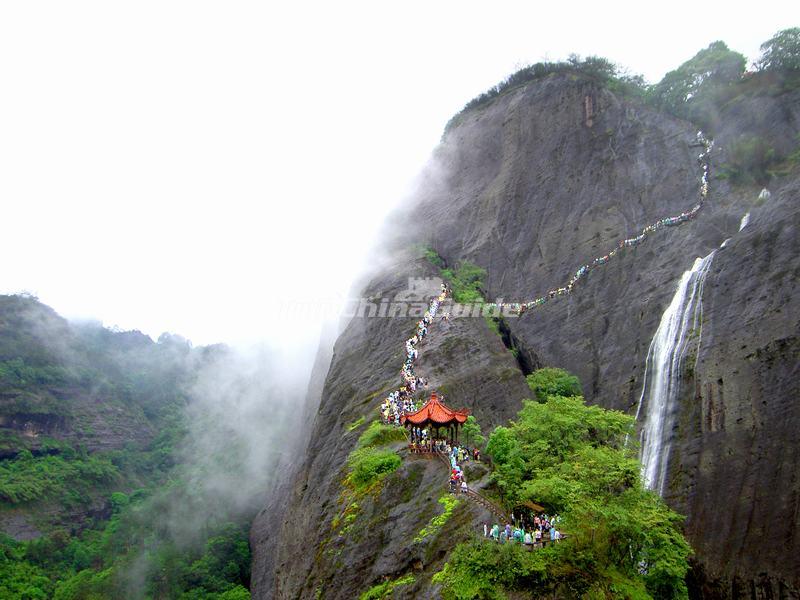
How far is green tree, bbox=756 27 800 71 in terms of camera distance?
43.4 m

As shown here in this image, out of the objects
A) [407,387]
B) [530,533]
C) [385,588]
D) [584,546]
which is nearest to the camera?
[584,546]

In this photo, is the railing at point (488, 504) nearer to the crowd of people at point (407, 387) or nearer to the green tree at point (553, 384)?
the crowd of people at point (407, 387)

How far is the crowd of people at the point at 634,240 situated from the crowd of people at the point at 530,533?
24.6m

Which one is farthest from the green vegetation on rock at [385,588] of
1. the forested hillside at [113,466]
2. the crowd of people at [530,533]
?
the forested hillside at [113,466]

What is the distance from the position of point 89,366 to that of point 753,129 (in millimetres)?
90747

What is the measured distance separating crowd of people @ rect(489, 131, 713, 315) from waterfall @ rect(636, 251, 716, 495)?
6205 mm

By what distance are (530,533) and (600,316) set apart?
73.0 ft

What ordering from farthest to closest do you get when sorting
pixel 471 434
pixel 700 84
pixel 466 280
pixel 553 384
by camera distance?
pixel 700 84
pixel 466 280
pixel 553 384
pixel 471 434

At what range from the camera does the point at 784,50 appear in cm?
4378

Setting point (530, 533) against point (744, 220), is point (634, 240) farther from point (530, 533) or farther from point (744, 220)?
point (530, 533)

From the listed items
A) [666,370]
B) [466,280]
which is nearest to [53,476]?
[466,280]

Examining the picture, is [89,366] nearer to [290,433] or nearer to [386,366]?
[290,433]

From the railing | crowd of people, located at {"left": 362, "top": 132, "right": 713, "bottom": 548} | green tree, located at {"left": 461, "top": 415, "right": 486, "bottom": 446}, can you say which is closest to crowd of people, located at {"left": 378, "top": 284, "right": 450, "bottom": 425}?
Result: crowd of people, located at {"left": 362, "top": 132, "right": 713, "bottom": 548}

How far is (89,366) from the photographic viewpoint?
96438 millimetres
